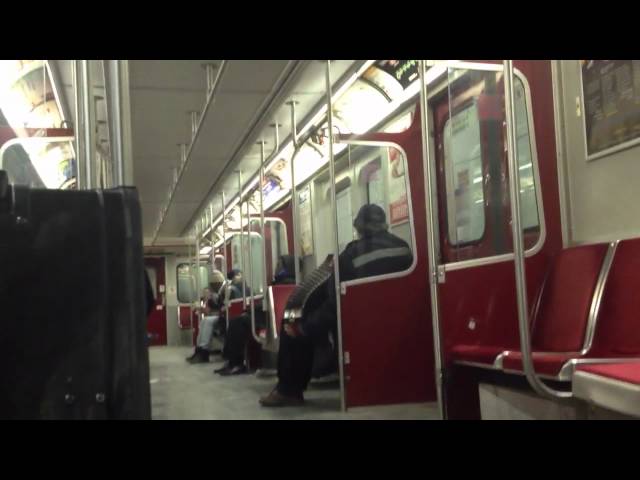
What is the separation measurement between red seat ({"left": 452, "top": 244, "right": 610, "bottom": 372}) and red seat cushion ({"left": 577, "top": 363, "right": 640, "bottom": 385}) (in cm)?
37

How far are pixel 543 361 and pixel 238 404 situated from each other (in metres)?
2.95

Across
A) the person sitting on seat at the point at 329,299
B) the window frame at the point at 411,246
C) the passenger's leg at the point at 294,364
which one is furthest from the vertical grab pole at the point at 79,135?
the passenger's leg at the point at 294,364

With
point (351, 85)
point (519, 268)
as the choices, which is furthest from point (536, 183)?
point (351, 85)

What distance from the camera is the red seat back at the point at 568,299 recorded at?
283 centimetres

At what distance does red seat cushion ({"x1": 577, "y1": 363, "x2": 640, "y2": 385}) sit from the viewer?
1.93 m

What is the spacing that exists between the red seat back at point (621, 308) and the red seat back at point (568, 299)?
0.07 metres

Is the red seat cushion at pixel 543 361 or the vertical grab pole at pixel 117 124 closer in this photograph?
the vertical grab pole at pixel 117 124

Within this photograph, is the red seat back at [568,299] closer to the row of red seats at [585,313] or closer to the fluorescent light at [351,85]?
the row of red seats at [585,313]

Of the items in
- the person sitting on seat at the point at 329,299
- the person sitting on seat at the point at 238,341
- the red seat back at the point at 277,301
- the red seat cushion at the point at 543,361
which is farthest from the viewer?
the person sitting on seat at the point at 238,341

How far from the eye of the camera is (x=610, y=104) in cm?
291

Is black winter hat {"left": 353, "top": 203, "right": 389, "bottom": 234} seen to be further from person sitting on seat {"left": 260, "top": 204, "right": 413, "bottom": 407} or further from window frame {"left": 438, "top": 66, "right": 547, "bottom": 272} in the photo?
window frame {"left": 438, "top": 66, "right": 547, "bottom": 272}

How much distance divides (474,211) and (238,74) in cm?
210

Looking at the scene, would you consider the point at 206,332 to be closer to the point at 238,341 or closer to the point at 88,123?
the point at 238,341

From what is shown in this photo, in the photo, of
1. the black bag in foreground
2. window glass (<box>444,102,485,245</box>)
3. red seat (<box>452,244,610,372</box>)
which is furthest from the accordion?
the black bag in foreground
